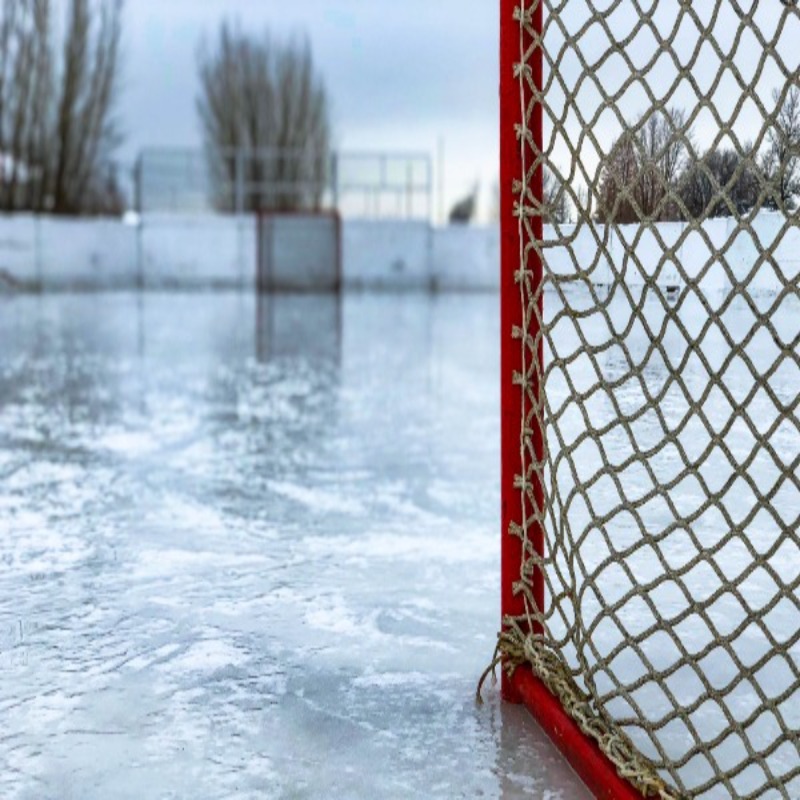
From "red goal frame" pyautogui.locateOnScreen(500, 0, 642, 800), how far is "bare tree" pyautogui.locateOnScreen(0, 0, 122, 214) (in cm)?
1504

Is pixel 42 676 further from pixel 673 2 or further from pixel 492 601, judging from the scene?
pixel 673 2

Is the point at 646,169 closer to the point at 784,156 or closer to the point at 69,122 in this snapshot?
the point at 784,156

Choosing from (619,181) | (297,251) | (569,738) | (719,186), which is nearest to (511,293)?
(619,181)

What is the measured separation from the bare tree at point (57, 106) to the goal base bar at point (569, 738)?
49.5ft

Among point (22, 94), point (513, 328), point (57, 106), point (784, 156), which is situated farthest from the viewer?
point (57, 106)

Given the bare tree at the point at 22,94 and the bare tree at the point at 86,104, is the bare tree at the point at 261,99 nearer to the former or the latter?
the bare tree at the point at 86,104

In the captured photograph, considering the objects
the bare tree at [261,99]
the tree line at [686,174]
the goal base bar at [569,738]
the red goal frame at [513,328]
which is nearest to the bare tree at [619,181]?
the tree line at [686,174]

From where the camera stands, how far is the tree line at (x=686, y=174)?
1.02 meters

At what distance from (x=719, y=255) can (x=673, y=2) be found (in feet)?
0.87

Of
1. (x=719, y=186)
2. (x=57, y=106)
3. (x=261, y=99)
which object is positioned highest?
(x=261, y=99)

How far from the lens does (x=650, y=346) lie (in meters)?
1.14

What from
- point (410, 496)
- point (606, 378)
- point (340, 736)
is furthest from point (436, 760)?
point (410, 496)

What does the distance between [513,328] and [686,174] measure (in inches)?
12.0

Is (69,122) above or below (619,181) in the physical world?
above
